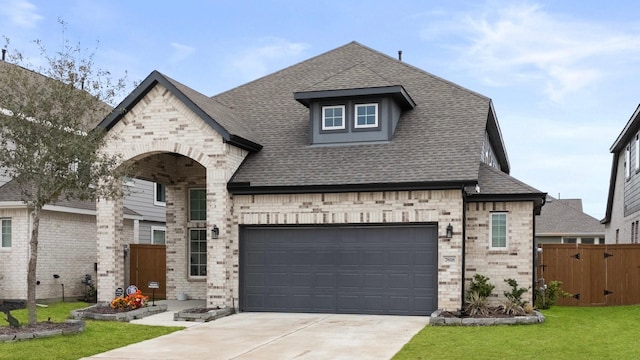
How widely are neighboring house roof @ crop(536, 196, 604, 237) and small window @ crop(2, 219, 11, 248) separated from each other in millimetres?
28487

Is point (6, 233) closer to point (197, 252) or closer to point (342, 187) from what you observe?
point (197, 252)

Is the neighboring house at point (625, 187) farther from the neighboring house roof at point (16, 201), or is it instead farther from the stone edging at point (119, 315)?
the neighboring house roof at point (16, 201)

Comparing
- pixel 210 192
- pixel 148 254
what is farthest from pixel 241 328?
pixel 148 254

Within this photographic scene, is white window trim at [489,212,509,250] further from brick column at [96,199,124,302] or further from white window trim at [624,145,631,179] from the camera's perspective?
white window trim at [624,145,631,179]

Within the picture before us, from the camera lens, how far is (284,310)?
17.8m

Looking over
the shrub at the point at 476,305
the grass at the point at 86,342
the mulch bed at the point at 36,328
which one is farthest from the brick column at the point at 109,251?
the shrub at the point at 476,305

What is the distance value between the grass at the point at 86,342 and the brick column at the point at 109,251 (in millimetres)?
1695

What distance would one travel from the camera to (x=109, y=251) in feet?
59.0

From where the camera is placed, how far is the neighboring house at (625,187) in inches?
909

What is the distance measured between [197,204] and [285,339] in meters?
8.66

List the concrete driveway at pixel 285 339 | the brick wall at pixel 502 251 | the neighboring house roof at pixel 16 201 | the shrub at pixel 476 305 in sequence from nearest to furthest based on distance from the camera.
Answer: the concrete driveway at pixel 285 339 → the shrub at pixel 476 305 → the brick wall at pixel 502 251 → the neighboring house roof at pixel 16 201

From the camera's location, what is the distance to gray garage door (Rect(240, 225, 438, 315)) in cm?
1692

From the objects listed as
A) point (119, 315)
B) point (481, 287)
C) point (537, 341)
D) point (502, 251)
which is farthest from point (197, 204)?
point (537, 341)

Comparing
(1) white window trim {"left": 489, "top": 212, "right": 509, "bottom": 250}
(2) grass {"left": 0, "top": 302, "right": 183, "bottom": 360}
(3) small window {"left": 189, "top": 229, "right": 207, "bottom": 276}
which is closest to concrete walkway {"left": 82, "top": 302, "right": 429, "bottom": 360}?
(2) grass {"left": 0, "top": 302, "right": 183, "bottom": 360}
